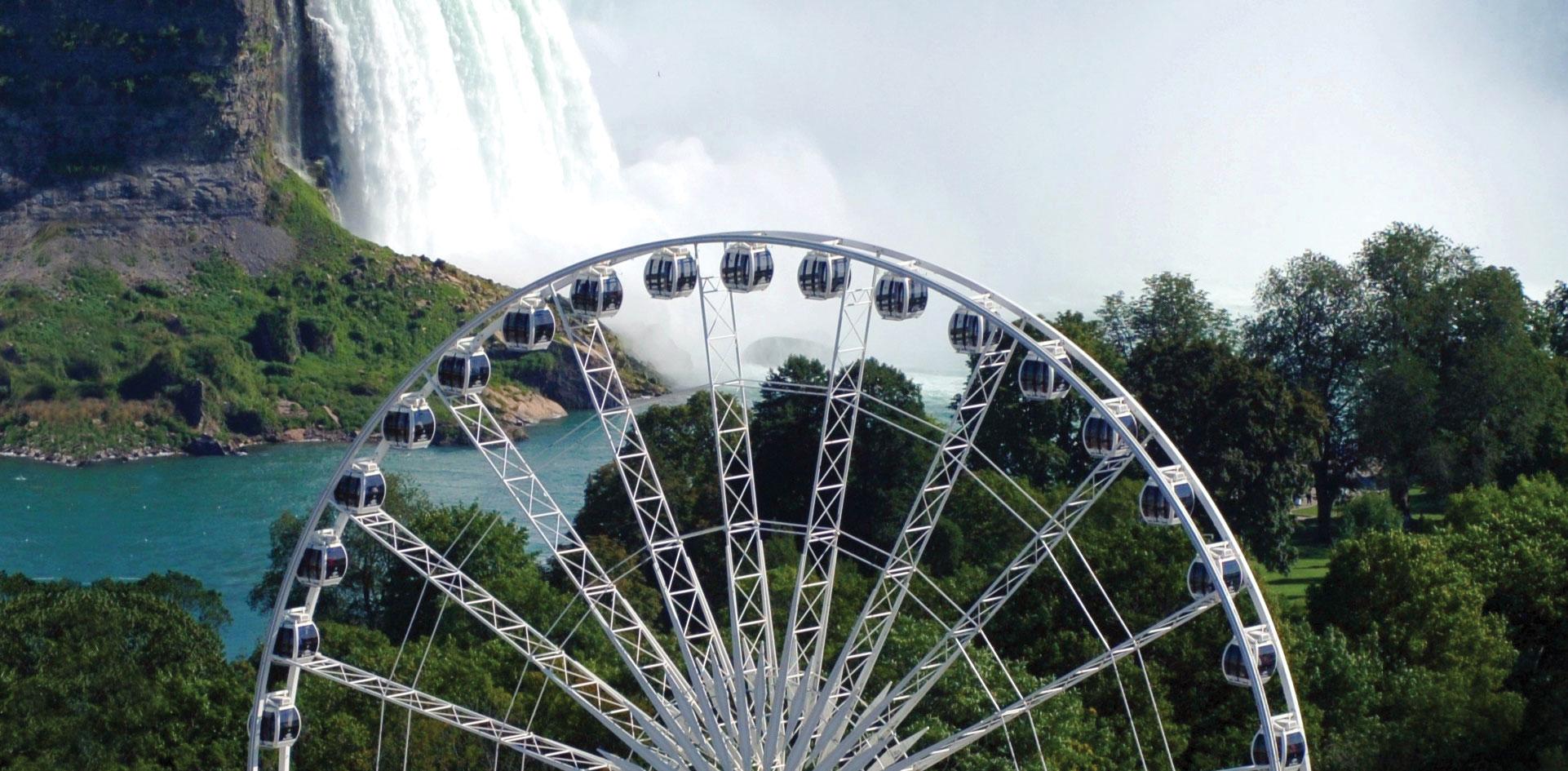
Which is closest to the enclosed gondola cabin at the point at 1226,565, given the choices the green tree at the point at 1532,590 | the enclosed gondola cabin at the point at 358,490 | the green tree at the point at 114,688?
the enclosed gondola cabin at the point at 358,490

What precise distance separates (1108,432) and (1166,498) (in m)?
2.22

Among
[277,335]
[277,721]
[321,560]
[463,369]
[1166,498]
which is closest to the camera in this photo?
[1166,498]

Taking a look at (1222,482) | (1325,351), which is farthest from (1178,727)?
(1325,351)

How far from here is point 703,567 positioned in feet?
312

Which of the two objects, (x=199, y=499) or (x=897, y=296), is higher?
(x=897, y=296)

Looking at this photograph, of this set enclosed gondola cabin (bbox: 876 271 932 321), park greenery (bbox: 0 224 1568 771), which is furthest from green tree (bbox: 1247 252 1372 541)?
enclosed gondola cabin (bbox: 876 271 932 321)

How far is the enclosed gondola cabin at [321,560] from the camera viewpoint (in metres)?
49.1

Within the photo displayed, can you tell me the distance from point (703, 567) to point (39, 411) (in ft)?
377

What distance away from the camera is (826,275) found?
154 feet

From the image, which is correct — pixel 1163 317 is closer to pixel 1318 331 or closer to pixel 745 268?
pixel 1318 331

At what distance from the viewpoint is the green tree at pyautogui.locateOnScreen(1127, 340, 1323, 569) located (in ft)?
310

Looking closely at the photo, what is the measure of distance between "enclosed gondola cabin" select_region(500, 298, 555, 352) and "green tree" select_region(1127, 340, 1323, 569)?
171 ft

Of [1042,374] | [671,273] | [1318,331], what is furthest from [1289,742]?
[1318,331]

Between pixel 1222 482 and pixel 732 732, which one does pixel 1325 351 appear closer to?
pixel 1222 482
